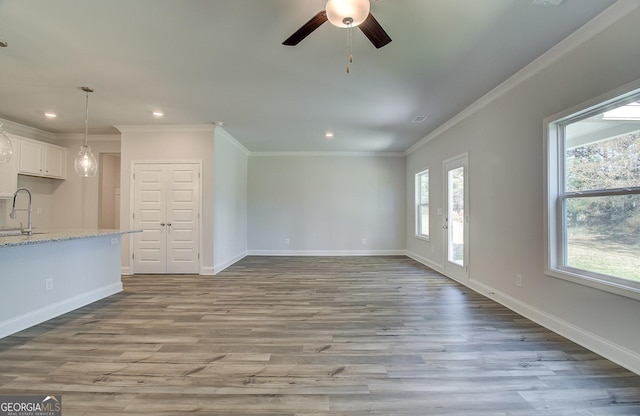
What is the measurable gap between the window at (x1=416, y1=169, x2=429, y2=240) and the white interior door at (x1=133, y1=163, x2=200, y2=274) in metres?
4.84

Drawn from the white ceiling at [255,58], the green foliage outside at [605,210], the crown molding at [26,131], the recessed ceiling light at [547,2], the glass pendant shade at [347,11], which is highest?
the white ceiling at [255,58]

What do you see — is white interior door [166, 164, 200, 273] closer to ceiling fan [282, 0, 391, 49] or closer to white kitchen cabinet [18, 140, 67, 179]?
white kitchen cabinet [18, 140, 67, 179]

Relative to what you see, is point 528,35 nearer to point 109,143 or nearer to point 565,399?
point 565,399

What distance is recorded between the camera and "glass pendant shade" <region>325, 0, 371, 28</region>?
1.57 meters

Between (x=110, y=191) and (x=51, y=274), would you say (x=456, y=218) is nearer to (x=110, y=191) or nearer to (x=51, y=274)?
(x=51, y=274)

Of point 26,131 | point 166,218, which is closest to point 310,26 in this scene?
point 166,218

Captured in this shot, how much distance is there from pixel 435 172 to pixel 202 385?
5.10 metres

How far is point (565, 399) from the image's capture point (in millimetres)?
1679

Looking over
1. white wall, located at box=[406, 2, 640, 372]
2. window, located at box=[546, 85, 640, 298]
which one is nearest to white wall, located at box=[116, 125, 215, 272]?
white wall, located at box=[406, 2, 640, 372]

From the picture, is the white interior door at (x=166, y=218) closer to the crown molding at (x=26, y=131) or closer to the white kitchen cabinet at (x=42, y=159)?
the white kitchen cabinet at (x=42, y=159)

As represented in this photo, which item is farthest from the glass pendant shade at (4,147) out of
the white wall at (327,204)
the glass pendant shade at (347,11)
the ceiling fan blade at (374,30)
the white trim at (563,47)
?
the white trim at (563,47)

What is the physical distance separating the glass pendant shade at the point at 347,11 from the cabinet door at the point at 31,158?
600cm

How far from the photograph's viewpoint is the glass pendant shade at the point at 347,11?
1566 mm

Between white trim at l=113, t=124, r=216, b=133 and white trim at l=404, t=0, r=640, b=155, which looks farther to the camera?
white trim at l=113, t=124, r=216, b=133
